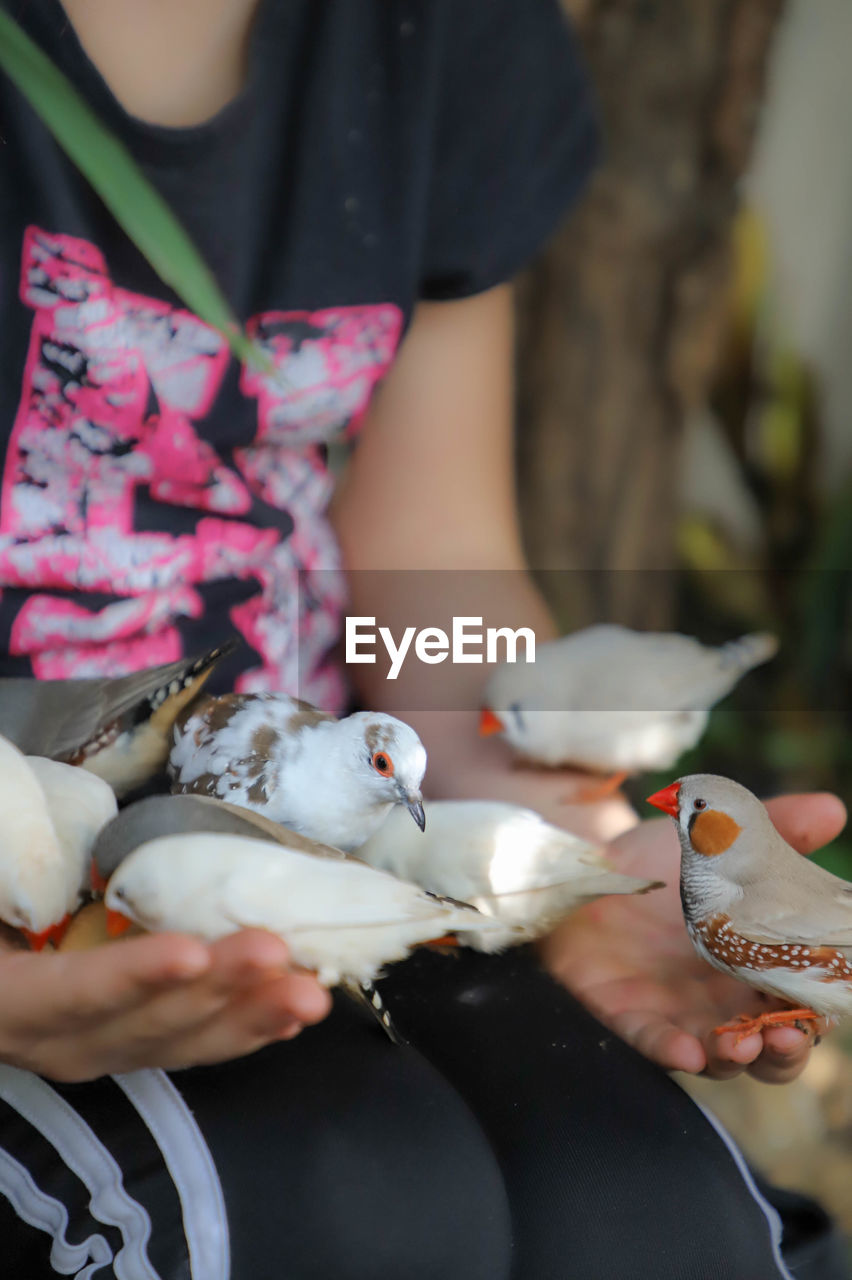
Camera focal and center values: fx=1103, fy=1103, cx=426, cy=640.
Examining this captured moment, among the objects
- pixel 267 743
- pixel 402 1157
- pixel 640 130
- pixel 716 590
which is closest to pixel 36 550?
pixel 267 743

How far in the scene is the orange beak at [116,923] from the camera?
35 cm

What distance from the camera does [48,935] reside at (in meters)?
0.36

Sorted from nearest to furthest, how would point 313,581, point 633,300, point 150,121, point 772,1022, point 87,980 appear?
1. point 87,980
2. point 772,1022
3. point 150,121
4. point 313,581
5. point 633,300

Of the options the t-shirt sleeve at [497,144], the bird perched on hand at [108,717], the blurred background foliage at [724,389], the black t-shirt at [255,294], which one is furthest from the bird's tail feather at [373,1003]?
the blurred background foliage at [724,389]

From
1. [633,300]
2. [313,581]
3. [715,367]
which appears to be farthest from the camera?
[715,367]

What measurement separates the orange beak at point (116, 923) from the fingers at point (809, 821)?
0.86ft

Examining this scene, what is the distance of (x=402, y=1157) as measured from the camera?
1.33ft

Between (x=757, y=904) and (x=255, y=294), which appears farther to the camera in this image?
(x=255, y=294)

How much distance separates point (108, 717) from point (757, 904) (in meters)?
0.26

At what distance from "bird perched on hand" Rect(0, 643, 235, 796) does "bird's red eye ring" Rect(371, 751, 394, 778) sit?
0.09 m

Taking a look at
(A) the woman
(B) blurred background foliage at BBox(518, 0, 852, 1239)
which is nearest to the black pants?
(A) the woman

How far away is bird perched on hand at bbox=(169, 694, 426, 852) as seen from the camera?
39 centimetres

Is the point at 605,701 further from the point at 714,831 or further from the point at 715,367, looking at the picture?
the point at 715,367

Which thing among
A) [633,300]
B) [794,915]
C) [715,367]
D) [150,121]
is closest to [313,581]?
[150,121]
